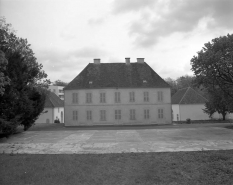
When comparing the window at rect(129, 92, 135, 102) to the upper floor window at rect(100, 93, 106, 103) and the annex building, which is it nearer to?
the annex building

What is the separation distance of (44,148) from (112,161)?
209 inches

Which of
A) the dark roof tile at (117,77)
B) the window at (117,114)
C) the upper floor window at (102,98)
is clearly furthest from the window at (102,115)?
the dark roof tile at (117,77)

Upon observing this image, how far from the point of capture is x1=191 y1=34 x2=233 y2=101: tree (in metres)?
18.2

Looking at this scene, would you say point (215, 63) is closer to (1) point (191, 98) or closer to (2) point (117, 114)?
(2) point (117, 114)

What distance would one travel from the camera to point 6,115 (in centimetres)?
1647

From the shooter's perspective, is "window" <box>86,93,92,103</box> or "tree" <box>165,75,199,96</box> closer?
"window" <box>86,93,92,103</box>

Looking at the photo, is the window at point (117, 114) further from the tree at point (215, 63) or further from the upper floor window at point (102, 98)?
the tree at point (215, 63)

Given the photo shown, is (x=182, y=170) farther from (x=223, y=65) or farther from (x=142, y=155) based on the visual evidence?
(x=223, y=65)

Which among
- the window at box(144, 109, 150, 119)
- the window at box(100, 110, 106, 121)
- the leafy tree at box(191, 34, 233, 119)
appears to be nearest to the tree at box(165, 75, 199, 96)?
the window at box(144, 109, 150, 119)

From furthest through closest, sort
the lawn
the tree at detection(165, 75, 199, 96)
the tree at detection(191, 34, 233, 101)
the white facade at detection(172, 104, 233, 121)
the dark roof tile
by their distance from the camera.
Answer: the tree at detection(165, 75, 199, 96) < the white facade at detection(172, 104, 233, 121) < the dark roof tile < the tree at detection(191, 34, 233, 101) < the lawn

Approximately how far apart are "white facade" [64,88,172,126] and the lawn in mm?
21566

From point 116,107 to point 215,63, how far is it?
17446mm

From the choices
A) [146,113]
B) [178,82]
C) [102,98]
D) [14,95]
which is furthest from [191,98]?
[178,82]

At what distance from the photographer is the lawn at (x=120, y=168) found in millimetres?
7992
